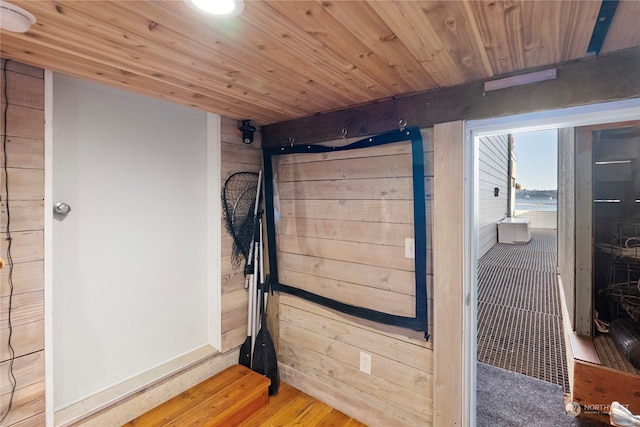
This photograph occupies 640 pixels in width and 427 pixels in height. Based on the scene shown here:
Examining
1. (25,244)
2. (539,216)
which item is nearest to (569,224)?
(25,244)

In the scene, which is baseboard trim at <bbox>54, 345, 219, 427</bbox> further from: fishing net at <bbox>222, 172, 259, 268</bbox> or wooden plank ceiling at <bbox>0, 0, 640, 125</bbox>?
wooden plank ceiling at <bbox>0, 0, 640, 125</bbox>

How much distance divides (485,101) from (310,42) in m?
0.89

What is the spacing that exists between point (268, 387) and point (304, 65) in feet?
6.74

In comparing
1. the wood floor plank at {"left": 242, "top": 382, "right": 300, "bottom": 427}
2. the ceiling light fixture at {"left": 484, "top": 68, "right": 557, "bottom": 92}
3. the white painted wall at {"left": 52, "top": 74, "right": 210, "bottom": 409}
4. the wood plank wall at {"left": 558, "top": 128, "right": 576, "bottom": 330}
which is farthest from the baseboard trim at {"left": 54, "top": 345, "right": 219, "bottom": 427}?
the wood plank wall at {"left": 558, "top": 128, "right": 576, "bottom": 330}

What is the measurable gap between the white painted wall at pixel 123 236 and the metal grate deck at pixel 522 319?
2425 millimetres

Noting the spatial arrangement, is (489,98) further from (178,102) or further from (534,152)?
(534,152)

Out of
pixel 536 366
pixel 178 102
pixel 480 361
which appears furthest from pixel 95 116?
pixel 536 366

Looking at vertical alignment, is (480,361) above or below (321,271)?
below

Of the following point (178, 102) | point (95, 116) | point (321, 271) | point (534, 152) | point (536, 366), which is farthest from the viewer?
point (534, 152)

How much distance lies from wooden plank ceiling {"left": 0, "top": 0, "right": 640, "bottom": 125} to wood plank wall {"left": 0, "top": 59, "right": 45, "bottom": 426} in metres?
0.15

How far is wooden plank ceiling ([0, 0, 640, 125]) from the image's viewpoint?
0.89 m

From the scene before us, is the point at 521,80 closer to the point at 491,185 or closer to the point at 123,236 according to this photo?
the point at 123,236

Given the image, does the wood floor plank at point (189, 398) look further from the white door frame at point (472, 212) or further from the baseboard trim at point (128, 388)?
the white door frame at point (472, 212)

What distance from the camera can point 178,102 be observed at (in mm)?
1814
